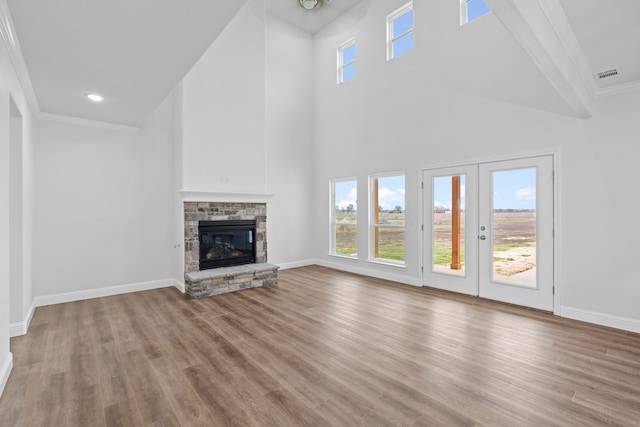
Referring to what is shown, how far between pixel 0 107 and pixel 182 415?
2679mm

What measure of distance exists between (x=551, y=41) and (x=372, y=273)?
4593 millimetres

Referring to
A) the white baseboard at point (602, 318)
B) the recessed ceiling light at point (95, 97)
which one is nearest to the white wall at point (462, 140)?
the white baseboard at point (602, 318)

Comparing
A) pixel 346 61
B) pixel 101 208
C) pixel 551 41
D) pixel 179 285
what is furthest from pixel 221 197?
pixel 551 41

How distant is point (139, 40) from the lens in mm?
2418

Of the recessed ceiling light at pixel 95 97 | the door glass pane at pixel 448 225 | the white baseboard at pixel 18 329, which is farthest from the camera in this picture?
the door glass pane at pixel 448 225

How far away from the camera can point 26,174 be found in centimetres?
369

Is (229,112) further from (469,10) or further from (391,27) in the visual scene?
(469,10)

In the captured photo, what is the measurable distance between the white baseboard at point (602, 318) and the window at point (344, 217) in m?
3.61

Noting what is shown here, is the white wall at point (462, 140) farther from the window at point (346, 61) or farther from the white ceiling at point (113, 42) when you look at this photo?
the white ceiling at point (113, 42)

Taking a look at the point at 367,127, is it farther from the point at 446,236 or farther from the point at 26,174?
the point at 26,174

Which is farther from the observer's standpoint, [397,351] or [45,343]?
[45,343]

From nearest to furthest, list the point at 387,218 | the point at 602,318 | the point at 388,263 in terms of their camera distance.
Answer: the point at 602,318
the point at 388,263
the point at 387,218

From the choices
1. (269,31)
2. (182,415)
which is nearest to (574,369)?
(182,415)

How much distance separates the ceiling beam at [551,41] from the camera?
1.84 m
